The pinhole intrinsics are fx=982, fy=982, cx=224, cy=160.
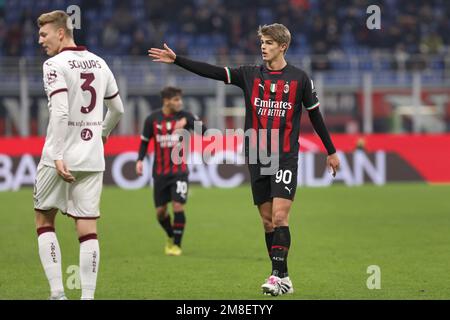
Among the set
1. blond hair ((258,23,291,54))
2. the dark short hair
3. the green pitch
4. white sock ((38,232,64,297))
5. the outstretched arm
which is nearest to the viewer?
white sock ((38,232,64,297))

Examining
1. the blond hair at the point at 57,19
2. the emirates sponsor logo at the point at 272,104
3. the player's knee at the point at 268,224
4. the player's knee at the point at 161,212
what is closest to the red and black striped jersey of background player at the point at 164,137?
the player's knee at the point at 161,212

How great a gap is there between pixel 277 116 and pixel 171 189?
4404mm

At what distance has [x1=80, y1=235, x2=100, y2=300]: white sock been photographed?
7.35 meters

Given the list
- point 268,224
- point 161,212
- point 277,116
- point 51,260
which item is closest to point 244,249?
point 161,212

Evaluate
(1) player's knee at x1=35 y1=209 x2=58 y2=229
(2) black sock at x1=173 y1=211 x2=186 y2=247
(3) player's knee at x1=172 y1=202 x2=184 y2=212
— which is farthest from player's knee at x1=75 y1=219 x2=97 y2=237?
(3) player's knee at x1=172 y1=202 x2=184 y2=212

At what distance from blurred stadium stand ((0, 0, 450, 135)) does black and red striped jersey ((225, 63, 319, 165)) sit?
55.9ft

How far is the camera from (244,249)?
40.5 ft

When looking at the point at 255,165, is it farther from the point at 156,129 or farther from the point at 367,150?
the point at 367,150

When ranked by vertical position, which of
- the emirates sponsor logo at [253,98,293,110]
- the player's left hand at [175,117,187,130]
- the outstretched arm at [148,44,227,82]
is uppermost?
the outstretched arm at [148,44,227,82]

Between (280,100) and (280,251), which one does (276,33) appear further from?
(280,251)

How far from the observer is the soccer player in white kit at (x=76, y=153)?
7297 mm

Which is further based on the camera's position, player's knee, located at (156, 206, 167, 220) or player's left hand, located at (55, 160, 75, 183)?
player's knee, located at (156, 206, 167, 220)

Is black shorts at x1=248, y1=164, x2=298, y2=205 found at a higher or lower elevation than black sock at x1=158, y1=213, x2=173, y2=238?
higher

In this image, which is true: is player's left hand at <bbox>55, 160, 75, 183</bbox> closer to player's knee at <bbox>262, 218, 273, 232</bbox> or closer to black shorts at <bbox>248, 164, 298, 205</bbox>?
black shorts at <bbox>248, 164, 298, 205</bbox>
